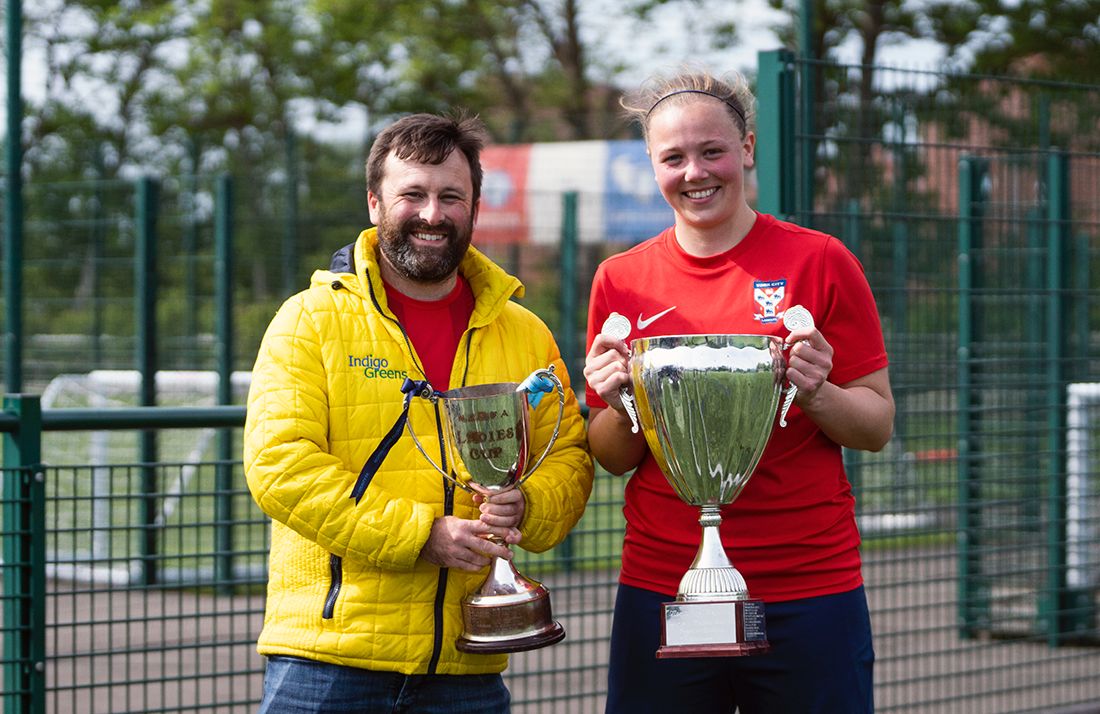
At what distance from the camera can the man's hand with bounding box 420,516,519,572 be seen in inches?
122

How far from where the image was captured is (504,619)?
3.15m

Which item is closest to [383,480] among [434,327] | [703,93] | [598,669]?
[434,327]

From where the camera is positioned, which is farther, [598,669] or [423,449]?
[598,669]

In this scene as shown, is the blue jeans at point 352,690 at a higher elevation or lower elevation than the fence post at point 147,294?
lower

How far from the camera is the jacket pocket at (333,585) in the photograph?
3158 millimetres

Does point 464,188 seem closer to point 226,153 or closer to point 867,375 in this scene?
point 867,375

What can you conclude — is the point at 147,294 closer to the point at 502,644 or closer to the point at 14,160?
the point at 14,160

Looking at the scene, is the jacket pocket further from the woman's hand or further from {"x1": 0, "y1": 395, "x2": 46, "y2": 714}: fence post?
{"x1": 0, "y1": 395, "x2": 46, "y2": 714}: fence post

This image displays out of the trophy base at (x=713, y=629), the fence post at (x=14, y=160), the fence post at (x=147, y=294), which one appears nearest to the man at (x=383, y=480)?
the trophy base at (x=713, y=629)

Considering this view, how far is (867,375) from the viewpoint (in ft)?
10.8

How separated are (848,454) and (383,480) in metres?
3.35

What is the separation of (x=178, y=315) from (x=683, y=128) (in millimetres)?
9827

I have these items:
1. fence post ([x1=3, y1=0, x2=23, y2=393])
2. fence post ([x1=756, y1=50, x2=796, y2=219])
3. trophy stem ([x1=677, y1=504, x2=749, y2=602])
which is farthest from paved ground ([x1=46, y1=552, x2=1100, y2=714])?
trophy stem ([x1=677, y1=504, x2=749, y2=602])

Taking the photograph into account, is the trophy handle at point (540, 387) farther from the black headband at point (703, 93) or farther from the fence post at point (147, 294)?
the fence post at point (147, 294)
